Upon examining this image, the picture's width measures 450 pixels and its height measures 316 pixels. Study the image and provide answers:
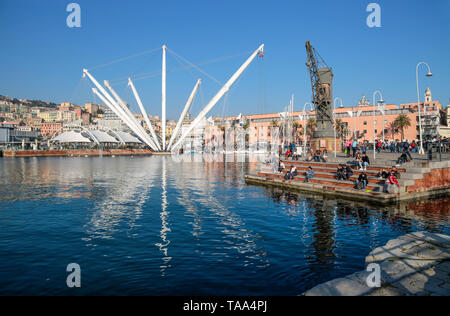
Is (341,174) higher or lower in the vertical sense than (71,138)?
lower

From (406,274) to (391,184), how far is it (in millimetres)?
11576

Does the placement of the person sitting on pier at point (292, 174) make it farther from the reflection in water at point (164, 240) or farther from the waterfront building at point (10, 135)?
the waterfront building at point (10, 135)

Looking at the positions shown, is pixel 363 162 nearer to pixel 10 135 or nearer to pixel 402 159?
pixel 402 159

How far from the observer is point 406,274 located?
18.9 feet

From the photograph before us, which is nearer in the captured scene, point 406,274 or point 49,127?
point 406,274

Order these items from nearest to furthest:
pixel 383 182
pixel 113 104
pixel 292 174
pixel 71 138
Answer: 1. pixel 383 182
2. pixel 292 174
3. pixel 113 104
4. pixel 71 138

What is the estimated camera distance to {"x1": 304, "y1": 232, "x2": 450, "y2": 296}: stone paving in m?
5.15

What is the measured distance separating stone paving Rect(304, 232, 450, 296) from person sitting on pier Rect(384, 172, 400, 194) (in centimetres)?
891

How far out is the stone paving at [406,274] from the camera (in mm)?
5152

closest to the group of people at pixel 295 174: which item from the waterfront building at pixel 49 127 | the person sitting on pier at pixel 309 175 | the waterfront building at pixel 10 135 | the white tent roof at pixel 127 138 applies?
the person sitting on pier at pixel 309 175

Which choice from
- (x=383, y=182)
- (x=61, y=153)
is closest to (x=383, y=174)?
(x=383, y=182)

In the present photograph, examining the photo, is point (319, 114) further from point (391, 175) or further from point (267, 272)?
point (267, 272)

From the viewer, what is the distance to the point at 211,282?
6.75 m
